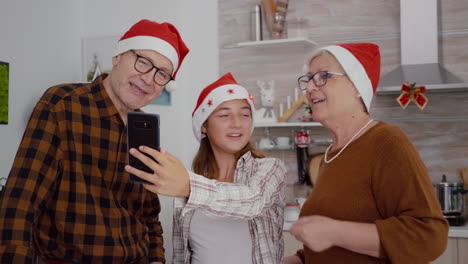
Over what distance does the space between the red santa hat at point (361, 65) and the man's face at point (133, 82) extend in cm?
44

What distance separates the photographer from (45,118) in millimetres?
1416

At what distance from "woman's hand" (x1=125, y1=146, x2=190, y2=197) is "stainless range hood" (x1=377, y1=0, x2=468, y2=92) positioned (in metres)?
2.30

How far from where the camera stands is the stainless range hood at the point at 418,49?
325 cm

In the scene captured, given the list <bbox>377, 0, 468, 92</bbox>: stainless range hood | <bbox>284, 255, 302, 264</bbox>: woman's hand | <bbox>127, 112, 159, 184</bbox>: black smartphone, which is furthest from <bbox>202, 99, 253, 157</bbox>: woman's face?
<bbox>377, 0, 468, 92</bbox>: stainless range hood

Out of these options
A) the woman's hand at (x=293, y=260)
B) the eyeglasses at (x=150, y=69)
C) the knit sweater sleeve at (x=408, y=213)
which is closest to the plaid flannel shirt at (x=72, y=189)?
the eyeglasses at (x=150, y=69)

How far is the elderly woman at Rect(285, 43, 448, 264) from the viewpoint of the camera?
1.12 m

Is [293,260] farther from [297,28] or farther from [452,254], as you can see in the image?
[297,28]

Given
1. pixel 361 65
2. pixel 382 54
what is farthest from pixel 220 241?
pixel 382 54

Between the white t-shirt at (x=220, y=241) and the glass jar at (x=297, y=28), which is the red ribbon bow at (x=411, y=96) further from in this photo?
the white t-shirt at (x=220, y=241)

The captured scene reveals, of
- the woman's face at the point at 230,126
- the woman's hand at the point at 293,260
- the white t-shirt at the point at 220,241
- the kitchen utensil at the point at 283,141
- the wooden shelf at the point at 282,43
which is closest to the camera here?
the woman's hand at the point at 293,260

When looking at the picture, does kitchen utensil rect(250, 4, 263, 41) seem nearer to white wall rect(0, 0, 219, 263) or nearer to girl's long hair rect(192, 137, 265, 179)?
white wall rect(0, 0, 219, 263)

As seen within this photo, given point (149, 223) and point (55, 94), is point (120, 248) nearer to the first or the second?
point (149, 223)

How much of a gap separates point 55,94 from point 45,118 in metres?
0.09

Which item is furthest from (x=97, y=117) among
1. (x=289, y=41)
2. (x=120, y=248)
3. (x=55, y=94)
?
(x=289, y=41)
